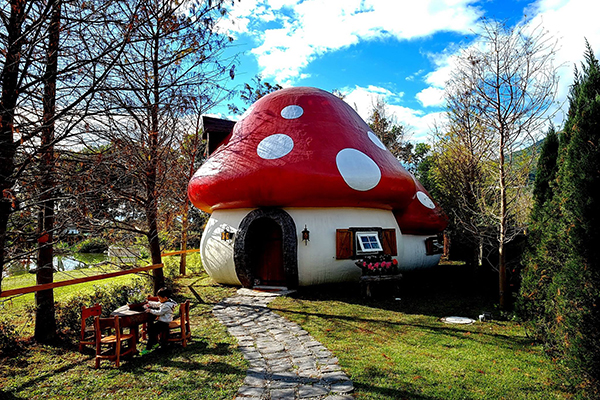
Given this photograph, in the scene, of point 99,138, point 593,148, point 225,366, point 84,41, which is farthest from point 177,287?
point 593,148

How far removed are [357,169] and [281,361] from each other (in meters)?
6.27

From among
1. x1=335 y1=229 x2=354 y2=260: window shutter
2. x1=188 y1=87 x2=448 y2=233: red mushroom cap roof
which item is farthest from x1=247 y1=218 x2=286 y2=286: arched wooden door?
x1=335 y1=229 x2=354 y2=260: window shutter

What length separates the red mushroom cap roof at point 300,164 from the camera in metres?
9.77

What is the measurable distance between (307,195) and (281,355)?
518 centimetres

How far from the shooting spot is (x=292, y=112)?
1109cm

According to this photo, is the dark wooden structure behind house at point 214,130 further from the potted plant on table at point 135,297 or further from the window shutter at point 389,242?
the window shutter at point 389,242

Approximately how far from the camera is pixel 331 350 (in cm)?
545

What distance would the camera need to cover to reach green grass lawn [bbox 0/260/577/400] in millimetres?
Result: 4180

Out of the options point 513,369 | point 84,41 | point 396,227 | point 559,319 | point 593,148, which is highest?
point 84,41

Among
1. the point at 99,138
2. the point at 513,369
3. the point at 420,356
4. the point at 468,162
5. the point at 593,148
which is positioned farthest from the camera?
the point at 468,162

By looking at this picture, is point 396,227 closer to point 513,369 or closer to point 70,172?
point 513,369

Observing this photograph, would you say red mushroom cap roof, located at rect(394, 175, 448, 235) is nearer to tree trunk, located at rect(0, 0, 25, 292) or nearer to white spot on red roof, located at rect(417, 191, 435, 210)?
white spot on red roof, located at rect(417, 191, 435, 210)

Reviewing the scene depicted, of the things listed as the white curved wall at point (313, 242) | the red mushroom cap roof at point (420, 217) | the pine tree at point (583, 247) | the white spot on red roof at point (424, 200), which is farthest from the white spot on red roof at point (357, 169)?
the pine tree at point (583, 247)

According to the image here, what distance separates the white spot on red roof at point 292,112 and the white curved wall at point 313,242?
9.70 ft
